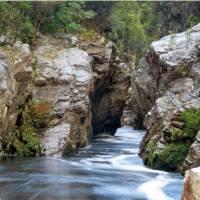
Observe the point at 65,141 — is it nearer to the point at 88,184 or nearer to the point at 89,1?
the point at 88,184

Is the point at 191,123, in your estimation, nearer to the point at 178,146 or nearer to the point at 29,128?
the point at 178,146

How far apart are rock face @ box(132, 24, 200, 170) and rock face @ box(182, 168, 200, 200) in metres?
7.00

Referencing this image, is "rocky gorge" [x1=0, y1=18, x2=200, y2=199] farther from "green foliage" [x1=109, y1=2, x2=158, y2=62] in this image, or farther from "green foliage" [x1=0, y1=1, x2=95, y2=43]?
"green foliage" [x1=109, y1=2, x2=158, y2=62]

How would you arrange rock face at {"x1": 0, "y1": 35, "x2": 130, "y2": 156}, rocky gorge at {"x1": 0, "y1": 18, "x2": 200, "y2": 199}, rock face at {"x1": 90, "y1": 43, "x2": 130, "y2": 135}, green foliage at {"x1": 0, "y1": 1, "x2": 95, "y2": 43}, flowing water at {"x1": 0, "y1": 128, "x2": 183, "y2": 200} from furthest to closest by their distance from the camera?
rock face at {"x1": 90, "y1": 43, "x2": 130, "y2": 135} → green foliage at {"x1": 0, "y1": 1, "x2": 95, "y2": 43} → rock face at {"x1": 0, "y1": 35, "x2": 130, "y2": 156} → rocky gorge at {"x1": 0, "y1": 18, "x2": 200, "y2": 199} → flowing water at {"x1": 0, "y1": 128, "x2": 183, "y2": 200}

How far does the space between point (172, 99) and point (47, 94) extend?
4808mm

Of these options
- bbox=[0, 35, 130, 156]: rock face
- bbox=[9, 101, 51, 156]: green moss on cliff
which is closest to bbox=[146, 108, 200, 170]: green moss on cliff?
bbox=[0, 35, 130, 156]: rock face

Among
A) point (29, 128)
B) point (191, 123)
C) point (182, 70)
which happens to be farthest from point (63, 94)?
point (191, 123)

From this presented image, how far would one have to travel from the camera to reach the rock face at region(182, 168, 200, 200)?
659 cm

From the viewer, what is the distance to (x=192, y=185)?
673cm

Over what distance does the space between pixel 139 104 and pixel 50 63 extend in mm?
9556

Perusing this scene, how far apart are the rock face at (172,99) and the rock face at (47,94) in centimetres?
279

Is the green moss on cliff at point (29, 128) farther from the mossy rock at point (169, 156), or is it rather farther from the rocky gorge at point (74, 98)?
the mossy rock at point (169, 156)

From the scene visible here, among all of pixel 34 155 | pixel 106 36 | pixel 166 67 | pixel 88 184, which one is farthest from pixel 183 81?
pixel 106 36

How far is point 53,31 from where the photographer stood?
2316 cm
